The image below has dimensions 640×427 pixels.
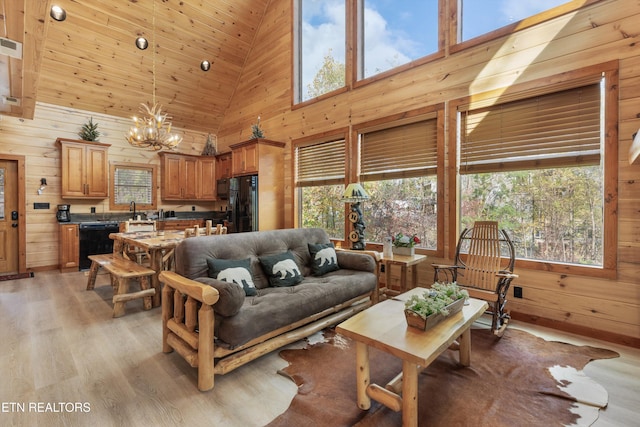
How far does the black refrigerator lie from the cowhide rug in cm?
317

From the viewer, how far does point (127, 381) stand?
1968 mm

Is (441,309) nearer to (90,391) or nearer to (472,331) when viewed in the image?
(472,331)

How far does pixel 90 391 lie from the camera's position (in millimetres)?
1860

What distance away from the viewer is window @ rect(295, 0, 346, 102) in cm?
471

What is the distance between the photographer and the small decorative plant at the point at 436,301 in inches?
66.6

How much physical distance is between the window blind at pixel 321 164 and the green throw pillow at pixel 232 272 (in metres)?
2.57

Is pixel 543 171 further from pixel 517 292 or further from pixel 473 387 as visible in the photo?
pixel 473 387

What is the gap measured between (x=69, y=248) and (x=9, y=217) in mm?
1077

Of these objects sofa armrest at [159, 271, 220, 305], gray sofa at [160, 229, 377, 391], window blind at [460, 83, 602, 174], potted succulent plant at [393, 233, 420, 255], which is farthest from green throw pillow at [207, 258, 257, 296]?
window blind at [460, 83, 602, 174]

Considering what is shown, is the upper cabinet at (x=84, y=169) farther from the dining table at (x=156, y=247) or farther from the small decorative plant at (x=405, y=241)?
the small decorative plant at (x=405, y=241)

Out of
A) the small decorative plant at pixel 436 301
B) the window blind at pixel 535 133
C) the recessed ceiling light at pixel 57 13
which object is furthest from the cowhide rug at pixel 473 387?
the recessed ceiling light at pixel 57 13

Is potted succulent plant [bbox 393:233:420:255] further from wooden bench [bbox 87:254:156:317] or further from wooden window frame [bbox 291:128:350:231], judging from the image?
wooden bench [bbox 87:254:156:317]

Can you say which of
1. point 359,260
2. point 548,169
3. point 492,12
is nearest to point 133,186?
point 359,260

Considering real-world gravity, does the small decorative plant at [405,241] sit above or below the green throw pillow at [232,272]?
above
